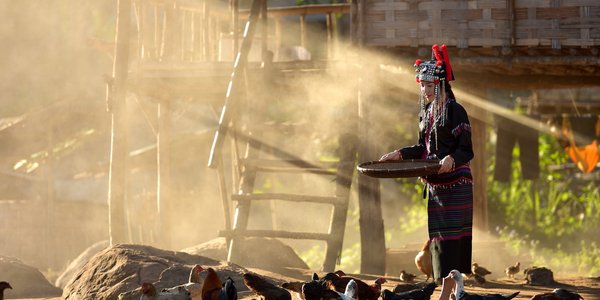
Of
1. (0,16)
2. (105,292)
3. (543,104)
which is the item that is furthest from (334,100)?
(0,16)

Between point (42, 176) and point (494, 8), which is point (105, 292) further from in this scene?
point (42, 176)

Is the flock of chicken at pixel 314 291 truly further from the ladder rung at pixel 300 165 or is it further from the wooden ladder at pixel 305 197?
the ladder rung at pixel 300 165

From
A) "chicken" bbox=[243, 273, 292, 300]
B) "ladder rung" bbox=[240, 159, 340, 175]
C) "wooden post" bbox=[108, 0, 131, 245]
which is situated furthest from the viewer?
"wooden post" bbox=[108, 0, 131, 245]

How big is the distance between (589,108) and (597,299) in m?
9.56

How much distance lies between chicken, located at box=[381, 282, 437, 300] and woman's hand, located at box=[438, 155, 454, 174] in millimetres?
832

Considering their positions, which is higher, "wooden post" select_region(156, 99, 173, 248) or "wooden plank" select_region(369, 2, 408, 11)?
"wooden plank" select_region(369, 2, 408, 11)

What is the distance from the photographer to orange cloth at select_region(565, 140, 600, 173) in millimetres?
17016

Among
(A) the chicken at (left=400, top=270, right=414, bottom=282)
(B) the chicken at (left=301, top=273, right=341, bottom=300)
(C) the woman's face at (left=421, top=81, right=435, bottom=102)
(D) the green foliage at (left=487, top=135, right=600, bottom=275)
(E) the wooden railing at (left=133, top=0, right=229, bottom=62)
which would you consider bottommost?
(D) the green foliage at (left=487, top=135, right=600, bottom=275)

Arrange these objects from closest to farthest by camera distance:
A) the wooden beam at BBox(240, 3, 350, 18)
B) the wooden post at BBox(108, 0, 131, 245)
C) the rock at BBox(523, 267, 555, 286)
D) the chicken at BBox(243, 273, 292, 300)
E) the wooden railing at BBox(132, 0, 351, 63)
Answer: the chicken at BBox(243, 273, 292, 300) → the rock at BBox(523, 267, 555, 286) → the wooden post at BBox(108, 0, 131, 245) → the wooden railing at BBox(132, 0, 351, 63) → the wooden beam at BBox(240, 3, 350, 18)

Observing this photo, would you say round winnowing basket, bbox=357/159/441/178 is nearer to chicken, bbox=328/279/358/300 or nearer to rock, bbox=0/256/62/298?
chicken, bbox=328/279/358/300

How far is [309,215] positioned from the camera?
2119 cm

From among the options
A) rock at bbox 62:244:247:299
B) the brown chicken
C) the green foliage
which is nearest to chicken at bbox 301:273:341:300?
the brown chicken

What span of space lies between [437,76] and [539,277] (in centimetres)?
358

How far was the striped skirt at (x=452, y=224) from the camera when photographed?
7953 mm
